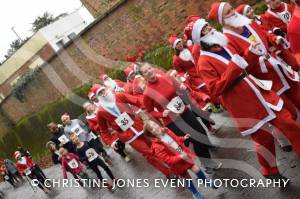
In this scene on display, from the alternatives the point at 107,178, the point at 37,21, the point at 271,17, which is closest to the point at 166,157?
the point at 271,17

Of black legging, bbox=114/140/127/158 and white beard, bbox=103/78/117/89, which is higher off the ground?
white beard, bbox=103/78/117/89

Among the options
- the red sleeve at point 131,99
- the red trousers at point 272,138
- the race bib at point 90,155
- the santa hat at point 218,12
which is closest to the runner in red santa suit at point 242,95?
the red trousers at point 272,138

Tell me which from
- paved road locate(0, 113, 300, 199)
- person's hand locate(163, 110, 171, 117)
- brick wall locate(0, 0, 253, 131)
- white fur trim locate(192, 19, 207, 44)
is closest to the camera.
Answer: white fur trim locate(192, 19, 207, 44)

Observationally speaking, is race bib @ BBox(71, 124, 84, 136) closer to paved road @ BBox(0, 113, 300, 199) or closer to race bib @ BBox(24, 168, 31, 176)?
paved road @ BBox(0, 113, 300, 199)

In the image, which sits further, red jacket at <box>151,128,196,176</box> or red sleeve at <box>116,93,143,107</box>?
red sleeve at <box>116,93,143,107</box>

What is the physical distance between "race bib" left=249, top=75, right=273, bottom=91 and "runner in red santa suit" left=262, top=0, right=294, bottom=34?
267 cm

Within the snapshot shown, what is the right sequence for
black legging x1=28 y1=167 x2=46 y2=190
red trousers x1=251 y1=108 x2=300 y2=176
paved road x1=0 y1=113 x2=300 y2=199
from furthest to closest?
black legging x1=28 y1=167 x2=46 y2=190
paved road x1=0 y1=113 x2=300 y2=199
red trousers x1=251 y1=108 x2=300 y2=176

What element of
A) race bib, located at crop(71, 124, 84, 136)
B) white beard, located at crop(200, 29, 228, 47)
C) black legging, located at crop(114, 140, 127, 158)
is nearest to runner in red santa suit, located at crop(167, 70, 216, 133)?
white beard, located at crop(200, 29, 228, 47)

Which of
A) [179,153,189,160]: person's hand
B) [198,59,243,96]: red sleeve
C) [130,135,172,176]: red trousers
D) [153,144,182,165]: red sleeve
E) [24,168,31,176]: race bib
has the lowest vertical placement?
[24,168,31,176]: race bib

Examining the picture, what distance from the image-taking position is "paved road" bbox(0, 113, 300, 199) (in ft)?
19.4

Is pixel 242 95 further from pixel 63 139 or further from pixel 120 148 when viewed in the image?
pixel 63 139

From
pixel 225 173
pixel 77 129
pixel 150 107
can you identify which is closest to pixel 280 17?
pixel 150 107

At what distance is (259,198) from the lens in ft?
19.1

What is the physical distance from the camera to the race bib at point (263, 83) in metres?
5.33
